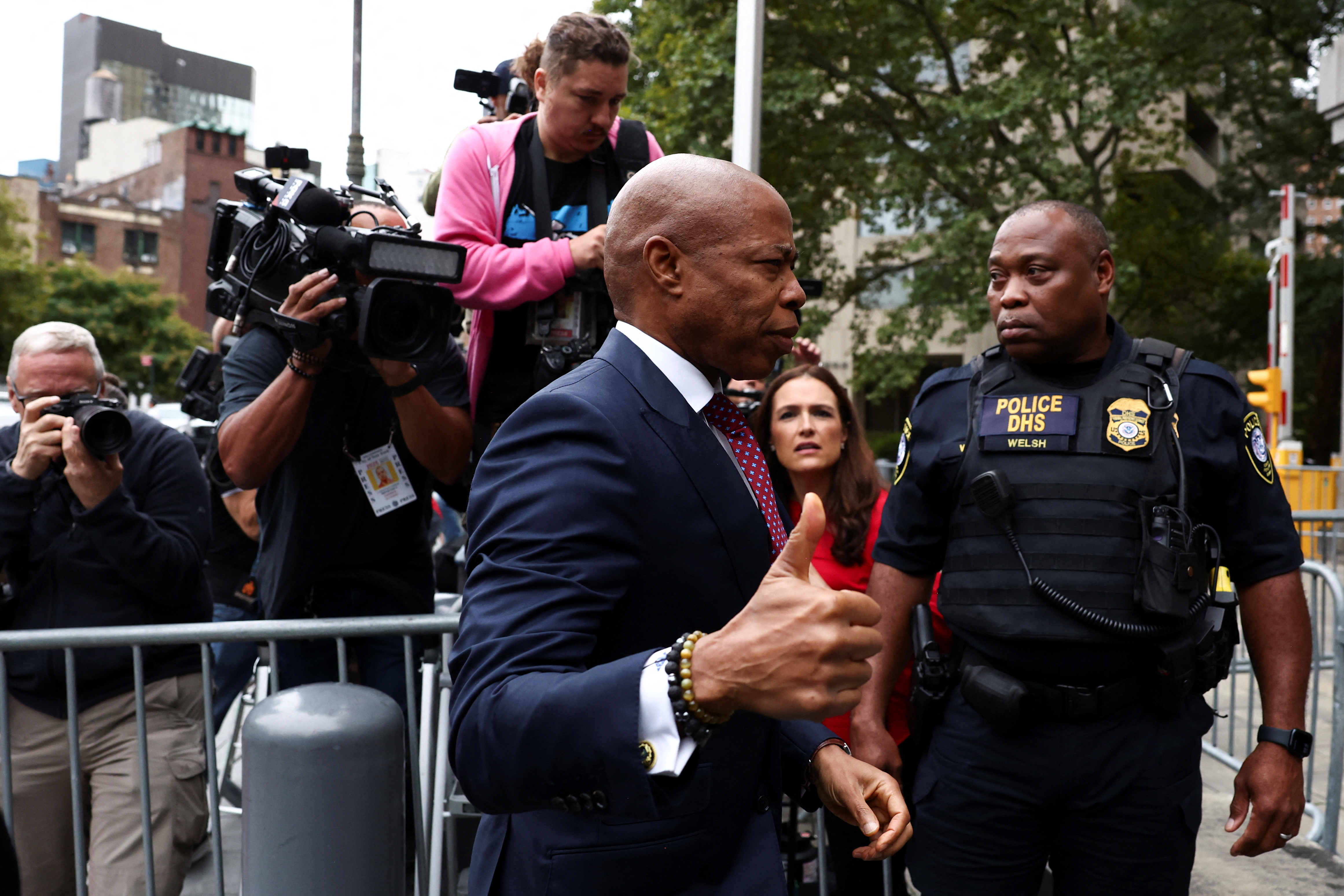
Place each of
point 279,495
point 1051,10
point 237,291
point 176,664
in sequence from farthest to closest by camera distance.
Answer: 1. point 1051,10
2. point 176,664
3. point 279,495
4. point 237,291

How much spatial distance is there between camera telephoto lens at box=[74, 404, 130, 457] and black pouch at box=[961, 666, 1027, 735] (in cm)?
242

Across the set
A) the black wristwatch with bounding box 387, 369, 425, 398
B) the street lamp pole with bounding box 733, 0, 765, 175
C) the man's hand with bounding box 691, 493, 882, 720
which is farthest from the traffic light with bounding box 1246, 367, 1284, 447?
the man's hand with bounding box 691, 493, 882, 720

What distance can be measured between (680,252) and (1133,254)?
2116 cm

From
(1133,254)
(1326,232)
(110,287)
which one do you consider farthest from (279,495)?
(110,287)

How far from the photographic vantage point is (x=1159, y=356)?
2736 millimetres

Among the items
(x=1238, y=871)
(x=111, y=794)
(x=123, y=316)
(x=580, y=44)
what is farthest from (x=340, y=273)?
(x=123, y=316)

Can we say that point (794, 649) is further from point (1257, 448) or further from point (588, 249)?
point (1257, 448)

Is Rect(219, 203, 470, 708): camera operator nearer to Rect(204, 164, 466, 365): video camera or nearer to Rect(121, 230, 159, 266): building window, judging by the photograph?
Rect(204, 164, 466, 365): video camera

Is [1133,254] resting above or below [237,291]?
above

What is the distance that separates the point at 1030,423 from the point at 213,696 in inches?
92.5

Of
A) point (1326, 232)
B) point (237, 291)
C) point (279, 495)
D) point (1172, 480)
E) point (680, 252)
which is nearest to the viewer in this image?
point (680, 252)

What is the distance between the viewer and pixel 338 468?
10.8ft

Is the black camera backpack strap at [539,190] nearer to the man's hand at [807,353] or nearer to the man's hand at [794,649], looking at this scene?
the man's hand at [807,353]

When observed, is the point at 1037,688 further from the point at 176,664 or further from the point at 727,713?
the point at 176,664
